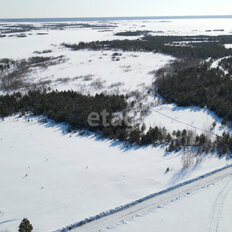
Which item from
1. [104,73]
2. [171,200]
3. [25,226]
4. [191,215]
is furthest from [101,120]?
[104,73]

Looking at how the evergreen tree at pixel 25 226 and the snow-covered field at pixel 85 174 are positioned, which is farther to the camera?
the snow-covered field at pixel 85 174

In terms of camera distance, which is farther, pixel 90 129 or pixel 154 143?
pixel 90 129

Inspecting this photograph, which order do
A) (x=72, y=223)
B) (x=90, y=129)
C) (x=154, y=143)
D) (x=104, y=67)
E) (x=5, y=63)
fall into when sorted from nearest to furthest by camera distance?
(x=72, y=223) → (x=154, y=143) → (x=90, y=129) → (x=104, y=67) → (x=5, y=63)

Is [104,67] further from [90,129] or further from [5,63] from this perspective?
[90,129]

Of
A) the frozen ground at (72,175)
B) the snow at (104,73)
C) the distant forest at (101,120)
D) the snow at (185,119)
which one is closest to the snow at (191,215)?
the frozen ground at (72,175)

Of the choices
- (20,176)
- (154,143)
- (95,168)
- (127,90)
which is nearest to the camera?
(20,176)

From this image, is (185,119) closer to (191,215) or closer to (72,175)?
(191,215)

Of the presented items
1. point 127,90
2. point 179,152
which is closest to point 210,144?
point 179,152

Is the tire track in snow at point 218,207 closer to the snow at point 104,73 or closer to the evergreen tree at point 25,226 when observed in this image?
the evergreen tree at point 25,226
